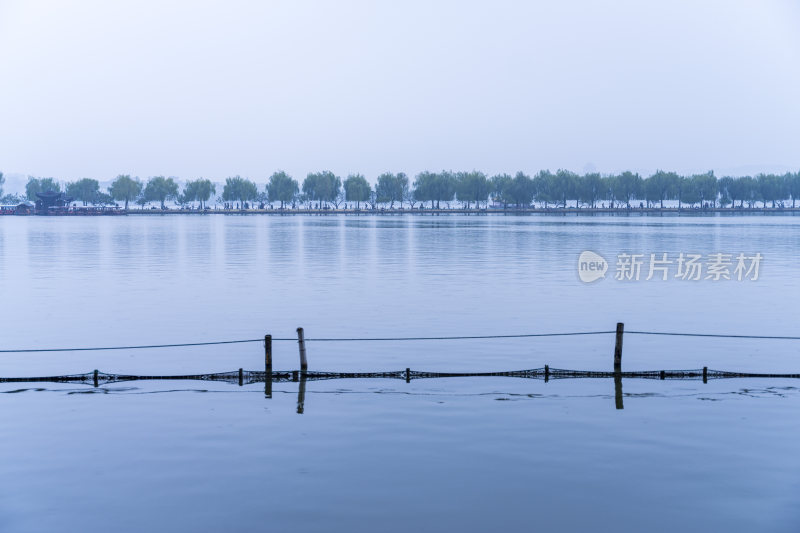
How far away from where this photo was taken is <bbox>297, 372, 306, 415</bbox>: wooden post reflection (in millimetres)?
24395

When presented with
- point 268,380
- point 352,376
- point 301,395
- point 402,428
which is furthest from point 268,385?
point 402,428

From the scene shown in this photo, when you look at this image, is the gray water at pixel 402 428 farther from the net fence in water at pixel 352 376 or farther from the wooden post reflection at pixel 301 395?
the net fence in water at pixel 352 376

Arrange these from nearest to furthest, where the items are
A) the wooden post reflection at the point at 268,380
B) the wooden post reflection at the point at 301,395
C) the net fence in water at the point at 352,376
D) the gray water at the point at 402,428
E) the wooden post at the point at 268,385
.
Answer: the gray water at the point at 402,428 → the wooden post reflection at the point at 301,395 → the wooden post at the point at 268,385 → the net fence in water at the point at 352,376 → the wooden post reflection at the point at 268,380

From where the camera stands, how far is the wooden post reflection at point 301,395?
80.0ft

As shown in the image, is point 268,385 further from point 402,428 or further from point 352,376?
point 402,428

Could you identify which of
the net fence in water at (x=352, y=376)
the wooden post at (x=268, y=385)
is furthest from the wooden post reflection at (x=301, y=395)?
the wooden post at (x=268, y=385)

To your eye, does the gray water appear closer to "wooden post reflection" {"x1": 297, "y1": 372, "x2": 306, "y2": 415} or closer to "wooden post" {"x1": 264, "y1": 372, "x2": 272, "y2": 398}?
"wooden post reflection" {"x1": 297, "y1": 372, "x2": 306, "y2": 415}

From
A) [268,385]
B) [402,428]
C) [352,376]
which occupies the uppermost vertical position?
[352,376]

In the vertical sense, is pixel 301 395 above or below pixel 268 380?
below

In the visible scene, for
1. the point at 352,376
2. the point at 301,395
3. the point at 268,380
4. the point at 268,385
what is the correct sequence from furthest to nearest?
1. the point at 268,380
2. the point at 268,385
3. the point at 352,376
4. the point at 301,395

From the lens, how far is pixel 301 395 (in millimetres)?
25922

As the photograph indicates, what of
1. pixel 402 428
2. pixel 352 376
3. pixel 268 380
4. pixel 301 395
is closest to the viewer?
pixel 402 428

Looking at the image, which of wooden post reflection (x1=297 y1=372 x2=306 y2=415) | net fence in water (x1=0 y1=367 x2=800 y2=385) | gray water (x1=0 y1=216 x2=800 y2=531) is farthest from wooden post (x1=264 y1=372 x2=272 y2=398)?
wooden post reflection (x1=297 y1=372 x2=306 y2=415)

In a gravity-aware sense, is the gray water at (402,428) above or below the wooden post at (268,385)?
below
